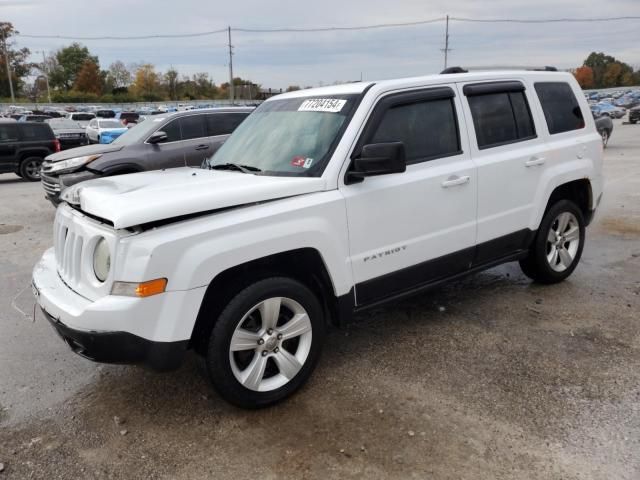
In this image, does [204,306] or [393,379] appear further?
[393,379]

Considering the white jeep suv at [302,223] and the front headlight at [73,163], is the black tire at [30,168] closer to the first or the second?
the front headlight at [73,163]

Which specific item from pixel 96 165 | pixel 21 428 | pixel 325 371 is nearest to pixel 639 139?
pixel 96 165

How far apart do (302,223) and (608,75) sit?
13321 cm

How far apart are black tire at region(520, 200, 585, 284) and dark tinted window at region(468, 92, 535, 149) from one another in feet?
2.60

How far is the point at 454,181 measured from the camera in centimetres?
396

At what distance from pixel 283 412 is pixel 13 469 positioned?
1.47 meters

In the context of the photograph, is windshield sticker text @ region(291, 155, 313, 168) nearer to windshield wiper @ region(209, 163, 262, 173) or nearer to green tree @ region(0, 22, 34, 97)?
windshield wiper @ region(209, 163, 262, 173)

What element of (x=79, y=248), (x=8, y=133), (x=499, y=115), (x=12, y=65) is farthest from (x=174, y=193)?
(x=12, y=65)

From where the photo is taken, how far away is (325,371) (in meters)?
3.72

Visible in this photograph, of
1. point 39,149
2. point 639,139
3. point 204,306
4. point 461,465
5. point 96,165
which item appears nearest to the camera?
point 461,465

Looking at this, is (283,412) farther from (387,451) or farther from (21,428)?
(21,428)

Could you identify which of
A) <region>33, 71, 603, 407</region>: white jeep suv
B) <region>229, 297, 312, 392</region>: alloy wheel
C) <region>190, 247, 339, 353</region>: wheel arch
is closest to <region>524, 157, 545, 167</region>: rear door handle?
<region>33, 71, 603, 407</region>: white jeep suv

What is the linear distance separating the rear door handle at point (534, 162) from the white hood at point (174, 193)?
208 centimetres

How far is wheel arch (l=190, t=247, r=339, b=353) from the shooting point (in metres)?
3.08
